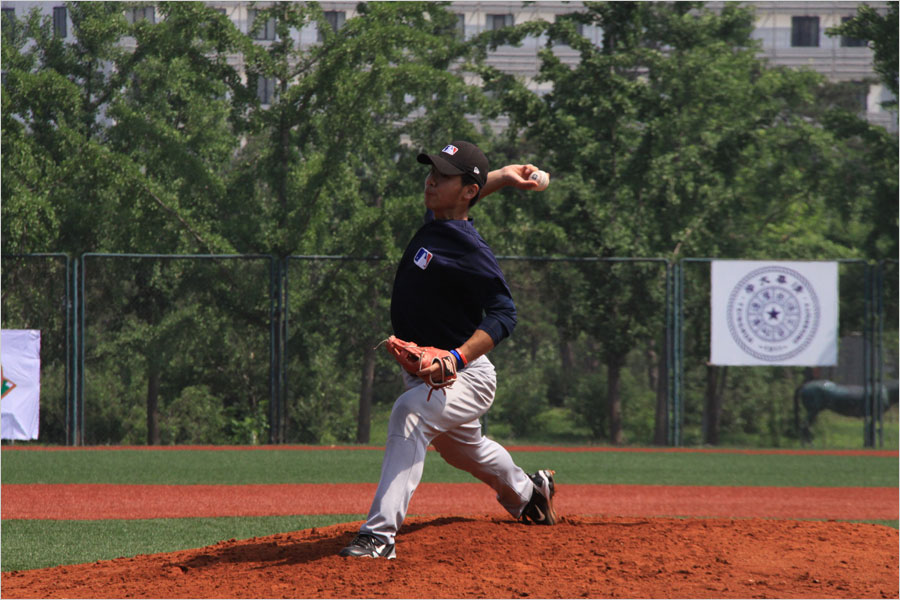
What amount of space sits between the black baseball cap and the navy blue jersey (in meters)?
0.25

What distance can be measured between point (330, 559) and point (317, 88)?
15288 millimetres

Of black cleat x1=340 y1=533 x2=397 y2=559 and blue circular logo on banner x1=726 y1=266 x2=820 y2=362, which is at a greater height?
blue circular logo on banner x1=726 y1=266 x2=820 y2=362

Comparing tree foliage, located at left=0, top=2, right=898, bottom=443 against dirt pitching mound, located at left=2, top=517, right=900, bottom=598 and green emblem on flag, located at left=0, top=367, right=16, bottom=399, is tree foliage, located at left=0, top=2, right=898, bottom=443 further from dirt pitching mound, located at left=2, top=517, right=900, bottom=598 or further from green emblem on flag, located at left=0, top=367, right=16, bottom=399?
dirt pitching mound, located at left=2, top=517, right=900, bottom=598

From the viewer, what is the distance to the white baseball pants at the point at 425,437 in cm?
413

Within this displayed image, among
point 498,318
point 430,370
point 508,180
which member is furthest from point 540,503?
point 508,180

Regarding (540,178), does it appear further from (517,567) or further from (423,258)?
(517,567)

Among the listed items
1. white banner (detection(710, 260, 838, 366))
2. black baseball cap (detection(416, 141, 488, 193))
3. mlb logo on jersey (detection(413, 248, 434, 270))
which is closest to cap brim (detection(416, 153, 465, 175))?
black baseball cap (detection(416, 141, 488, 193))

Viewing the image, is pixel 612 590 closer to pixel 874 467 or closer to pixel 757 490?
pixel 757 490

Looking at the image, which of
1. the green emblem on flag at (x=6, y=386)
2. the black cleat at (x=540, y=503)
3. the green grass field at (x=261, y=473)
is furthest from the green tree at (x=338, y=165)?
the black cleat at (x=540, y=503)

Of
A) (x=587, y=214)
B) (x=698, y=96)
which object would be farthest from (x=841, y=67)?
(x=587, y=214)

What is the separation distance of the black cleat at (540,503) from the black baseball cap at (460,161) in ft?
5.10

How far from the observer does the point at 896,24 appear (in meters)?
19.0

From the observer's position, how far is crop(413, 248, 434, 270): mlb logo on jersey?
4.19 m

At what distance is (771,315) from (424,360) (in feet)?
40.1
